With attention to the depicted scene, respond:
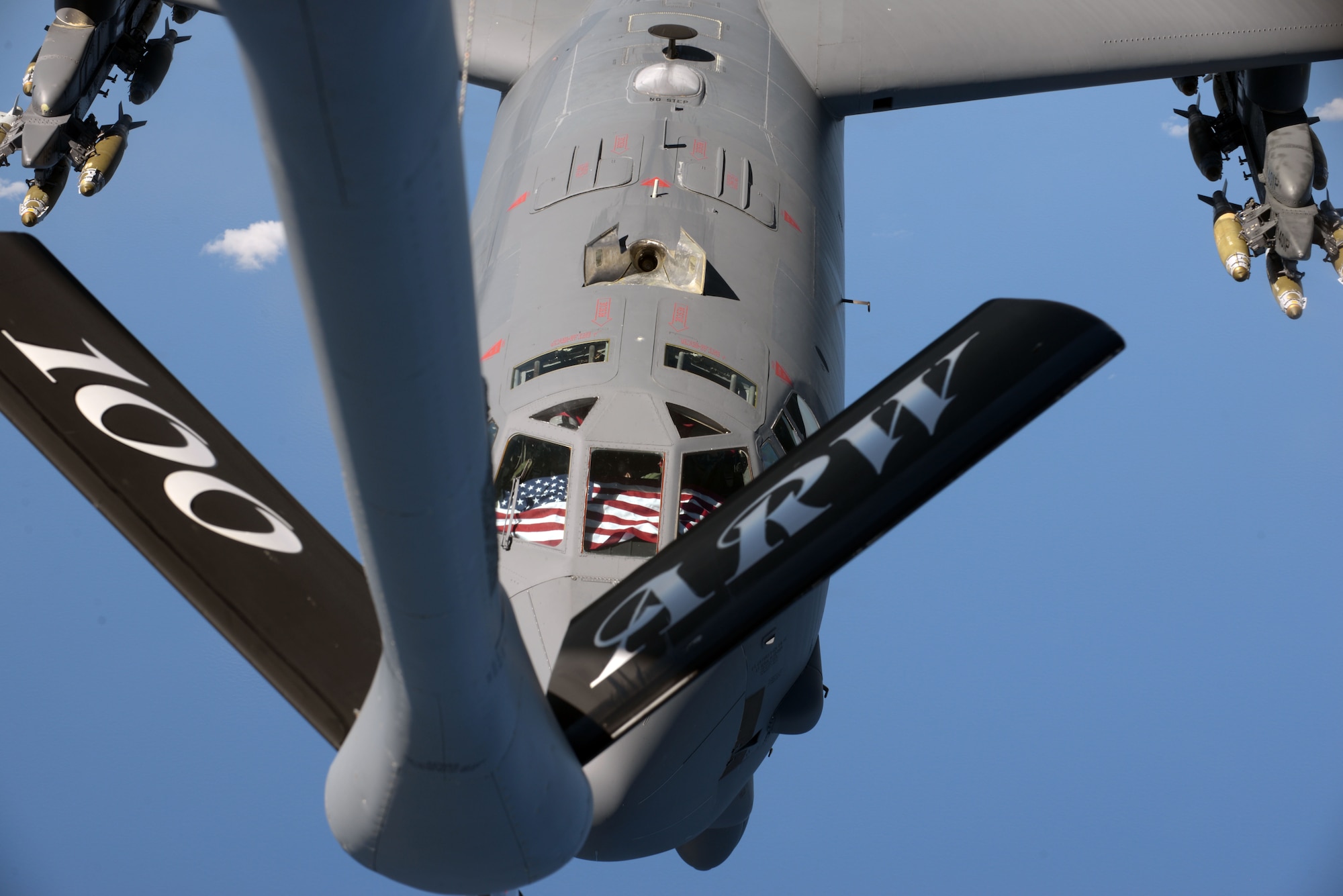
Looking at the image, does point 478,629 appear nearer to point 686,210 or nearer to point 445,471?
point 445,471

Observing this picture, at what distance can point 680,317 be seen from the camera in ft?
41.5

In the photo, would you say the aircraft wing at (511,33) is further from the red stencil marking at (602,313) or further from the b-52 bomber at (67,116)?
the red stencil marking at (602,313)

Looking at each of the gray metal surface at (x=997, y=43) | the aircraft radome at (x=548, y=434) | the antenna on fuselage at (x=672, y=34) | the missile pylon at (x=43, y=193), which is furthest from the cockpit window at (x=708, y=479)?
the missile pylon at (x=43, y=193)

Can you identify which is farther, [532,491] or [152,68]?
[152,68]

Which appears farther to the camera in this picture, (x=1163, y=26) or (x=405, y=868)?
(x=1163, y=26)

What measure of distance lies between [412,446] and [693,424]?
24.3 feet

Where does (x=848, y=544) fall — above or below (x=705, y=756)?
above

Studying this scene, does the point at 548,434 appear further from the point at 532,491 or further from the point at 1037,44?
the point at 1037,44

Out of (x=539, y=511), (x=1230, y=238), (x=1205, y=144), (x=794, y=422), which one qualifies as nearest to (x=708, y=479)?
(x=539, y=511)

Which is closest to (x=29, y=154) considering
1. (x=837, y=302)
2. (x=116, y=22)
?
(x=116, y=22)

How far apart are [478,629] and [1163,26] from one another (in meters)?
17.1

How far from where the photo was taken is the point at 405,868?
6355 millimetres

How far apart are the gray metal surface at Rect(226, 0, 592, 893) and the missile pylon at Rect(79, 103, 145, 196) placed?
16314mm

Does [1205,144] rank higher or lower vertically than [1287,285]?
higher
